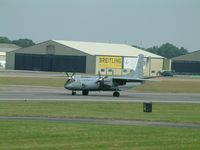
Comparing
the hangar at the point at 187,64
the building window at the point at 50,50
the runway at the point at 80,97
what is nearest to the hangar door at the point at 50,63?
the building window at the point at 50,50

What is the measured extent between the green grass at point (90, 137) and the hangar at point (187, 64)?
5772 inches

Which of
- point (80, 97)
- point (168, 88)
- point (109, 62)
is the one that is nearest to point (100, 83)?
point (80, 97)

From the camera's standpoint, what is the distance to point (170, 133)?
2252cm

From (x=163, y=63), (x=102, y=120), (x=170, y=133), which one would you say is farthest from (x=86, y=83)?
(x=163, y=63)

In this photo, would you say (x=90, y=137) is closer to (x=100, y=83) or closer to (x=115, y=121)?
(x=115, y=121)

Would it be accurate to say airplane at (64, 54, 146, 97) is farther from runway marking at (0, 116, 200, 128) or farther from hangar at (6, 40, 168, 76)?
hangar at (6, 40, 168, 76)

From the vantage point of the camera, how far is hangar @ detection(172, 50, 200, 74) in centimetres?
16938

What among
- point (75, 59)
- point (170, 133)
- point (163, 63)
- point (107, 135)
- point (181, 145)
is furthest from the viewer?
point (163, 63)

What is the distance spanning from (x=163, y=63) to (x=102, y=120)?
137m

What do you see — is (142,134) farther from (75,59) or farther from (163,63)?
(163,63)

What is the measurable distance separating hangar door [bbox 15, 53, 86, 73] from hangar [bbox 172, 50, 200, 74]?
117 ft

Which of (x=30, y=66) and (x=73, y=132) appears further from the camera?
(x=30, y=66)

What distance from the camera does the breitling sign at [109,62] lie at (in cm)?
14412

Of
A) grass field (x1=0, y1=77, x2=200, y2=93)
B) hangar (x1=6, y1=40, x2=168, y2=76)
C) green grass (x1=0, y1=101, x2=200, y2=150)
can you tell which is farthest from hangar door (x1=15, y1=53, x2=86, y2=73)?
green grass (x1=0, y1=101, x2=200, y2=150)
